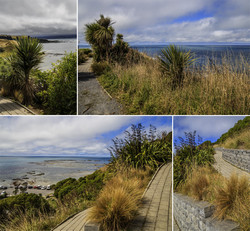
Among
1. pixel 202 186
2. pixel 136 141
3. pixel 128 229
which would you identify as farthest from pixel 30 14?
pixel 202 186

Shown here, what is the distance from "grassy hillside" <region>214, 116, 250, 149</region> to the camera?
376 centimetres

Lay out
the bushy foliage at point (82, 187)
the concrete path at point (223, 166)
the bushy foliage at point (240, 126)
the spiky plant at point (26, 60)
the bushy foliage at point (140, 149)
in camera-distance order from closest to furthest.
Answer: the bushy foliage at point (240, 126), the concrete path at point (223, 166), the bushy foliage at point (82, 187), the bushy foliage at point (140, 149), the spiky plant at point (26, 60)

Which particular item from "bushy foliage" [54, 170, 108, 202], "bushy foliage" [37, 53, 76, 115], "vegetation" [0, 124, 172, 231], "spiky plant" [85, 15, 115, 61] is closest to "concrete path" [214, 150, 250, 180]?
"vegetation" [0, 124, 172, 231]

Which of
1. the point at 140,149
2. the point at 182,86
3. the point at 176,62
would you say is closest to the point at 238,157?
the point at 182,86

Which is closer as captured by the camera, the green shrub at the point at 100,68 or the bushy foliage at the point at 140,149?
the bushy foliage at the point at 140,149

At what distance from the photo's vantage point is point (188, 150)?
4281 mm

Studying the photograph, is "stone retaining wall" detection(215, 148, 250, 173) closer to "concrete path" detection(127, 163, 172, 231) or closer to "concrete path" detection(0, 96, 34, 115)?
"concrete path" detection(127, 163, 172, 231)

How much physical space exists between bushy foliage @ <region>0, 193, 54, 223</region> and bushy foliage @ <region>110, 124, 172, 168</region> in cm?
204

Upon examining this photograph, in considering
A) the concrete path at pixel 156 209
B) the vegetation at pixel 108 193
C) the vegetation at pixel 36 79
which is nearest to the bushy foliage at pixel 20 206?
the vegetation at pixel 108 193

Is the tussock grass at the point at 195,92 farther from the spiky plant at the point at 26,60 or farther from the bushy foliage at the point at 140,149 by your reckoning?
the spiky plant at the point at 26,60

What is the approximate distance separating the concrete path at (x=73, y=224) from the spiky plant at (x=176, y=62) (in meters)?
3.57

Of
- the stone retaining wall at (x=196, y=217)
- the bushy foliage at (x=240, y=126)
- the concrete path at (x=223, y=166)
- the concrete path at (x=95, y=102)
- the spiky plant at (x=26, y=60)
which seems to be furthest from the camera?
the spiky plant at (x=26, y=60)

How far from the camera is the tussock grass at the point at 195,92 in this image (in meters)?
3.94

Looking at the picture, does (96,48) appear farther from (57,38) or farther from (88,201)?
(88,201)
